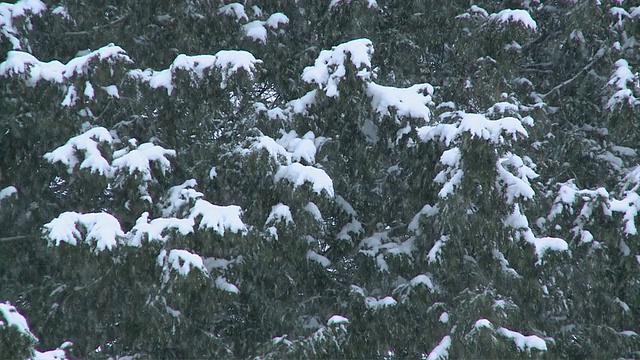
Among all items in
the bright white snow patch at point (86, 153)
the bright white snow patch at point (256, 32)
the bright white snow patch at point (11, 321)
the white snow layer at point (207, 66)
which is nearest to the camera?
the bright white snow patch at point (11, 321)

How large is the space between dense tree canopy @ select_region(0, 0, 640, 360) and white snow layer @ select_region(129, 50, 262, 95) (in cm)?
2

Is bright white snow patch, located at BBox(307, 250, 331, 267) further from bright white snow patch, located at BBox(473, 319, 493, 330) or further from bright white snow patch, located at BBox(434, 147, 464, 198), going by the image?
bright white snow patch, located at BBox(473, 319, 493, 330)

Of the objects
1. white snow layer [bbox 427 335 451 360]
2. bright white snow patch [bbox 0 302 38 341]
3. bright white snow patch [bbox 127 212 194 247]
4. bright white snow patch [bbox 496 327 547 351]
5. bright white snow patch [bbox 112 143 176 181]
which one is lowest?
white snow layer [bbox 427 335 451 360]

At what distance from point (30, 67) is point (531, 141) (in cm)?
536

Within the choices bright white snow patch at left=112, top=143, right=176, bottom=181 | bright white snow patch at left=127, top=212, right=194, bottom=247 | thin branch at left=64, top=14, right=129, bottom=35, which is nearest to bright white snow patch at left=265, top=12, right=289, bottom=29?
thin branch at left=64, top=14, right=129, bottom=35

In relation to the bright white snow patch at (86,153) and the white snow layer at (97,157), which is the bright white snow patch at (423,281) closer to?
the white snow layer at (97,157)

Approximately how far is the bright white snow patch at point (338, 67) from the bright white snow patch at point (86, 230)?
2.36 m

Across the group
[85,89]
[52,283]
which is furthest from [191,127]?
[52,283]

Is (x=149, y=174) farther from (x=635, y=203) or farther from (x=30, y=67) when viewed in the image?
(x=635, y=203)

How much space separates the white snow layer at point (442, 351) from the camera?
22.6ft

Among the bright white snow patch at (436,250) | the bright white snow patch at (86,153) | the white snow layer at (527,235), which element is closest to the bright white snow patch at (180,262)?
the bright white snow patch at (86,153)

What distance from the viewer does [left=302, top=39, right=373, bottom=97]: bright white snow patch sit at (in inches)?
284

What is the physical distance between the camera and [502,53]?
8680 mm


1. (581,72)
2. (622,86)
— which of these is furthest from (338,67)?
(581,72)
